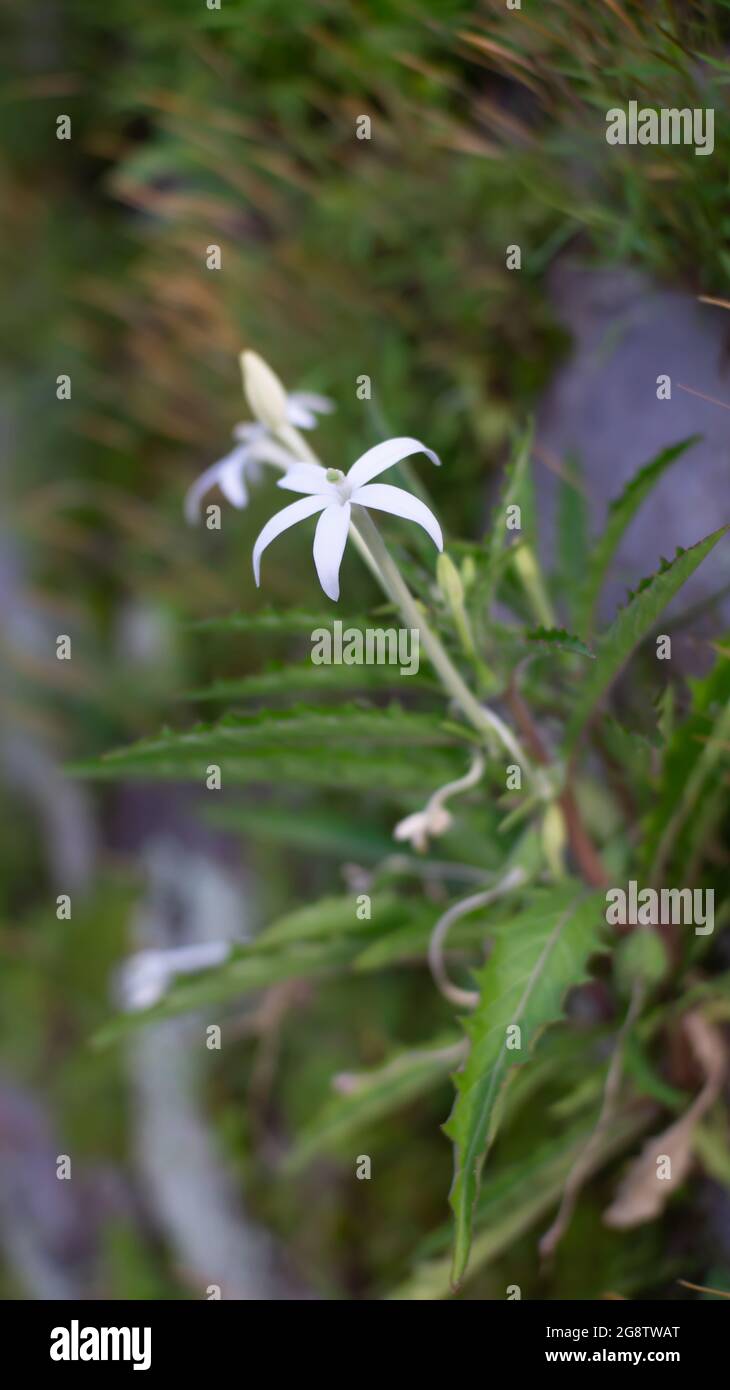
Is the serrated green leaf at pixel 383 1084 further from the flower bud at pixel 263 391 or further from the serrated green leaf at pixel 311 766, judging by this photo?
the flower bud at pixel 263 391

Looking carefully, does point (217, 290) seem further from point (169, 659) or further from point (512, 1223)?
point (512, 1223)

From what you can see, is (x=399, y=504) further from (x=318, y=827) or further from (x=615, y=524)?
(x=318, y=827)

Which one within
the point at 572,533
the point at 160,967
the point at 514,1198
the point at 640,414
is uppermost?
the point at 640,414

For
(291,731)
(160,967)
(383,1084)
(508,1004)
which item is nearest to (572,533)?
(291,731)

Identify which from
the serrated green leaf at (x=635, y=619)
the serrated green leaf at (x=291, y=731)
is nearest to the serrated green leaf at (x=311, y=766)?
the serrated green leaf at (x=291, y=731)

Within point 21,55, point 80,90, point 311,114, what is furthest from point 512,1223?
point 21,55
